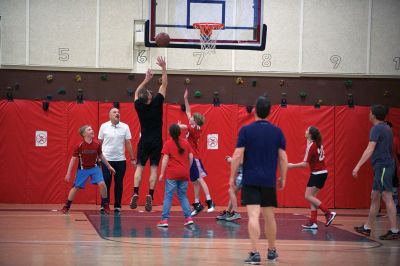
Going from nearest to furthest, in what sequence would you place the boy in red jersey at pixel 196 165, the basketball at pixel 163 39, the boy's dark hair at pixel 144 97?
1. the boy's dark hair at pixel 144 97
2. the boy in red jersey at pixel 196 165
3. the basketball at pixel 163 39

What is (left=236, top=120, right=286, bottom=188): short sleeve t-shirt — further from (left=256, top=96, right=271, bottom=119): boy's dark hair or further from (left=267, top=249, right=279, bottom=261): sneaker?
(left=267, top=249, right=279, bottom=261): sneaker

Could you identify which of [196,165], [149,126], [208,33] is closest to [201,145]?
[208,33]

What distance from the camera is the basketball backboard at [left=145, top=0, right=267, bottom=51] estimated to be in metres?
15.1

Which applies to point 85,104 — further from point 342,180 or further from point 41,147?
point 342,180

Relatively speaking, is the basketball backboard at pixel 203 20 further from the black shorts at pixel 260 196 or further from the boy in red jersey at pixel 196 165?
the black shorts at pixel 260 196

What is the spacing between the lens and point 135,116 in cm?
1755

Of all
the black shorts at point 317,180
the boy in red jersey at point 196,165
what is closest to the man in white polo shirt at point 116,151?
the boy in red jersey at point 196,165

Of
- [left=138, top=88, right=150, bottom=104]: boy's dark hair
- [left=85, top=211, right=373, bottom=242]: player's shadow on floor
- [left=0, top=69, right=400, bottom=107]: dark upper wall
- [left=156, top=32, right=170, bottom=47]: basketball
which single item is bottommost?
[left=85, top=211, right=373, bottom=242]: player's shadow on floor

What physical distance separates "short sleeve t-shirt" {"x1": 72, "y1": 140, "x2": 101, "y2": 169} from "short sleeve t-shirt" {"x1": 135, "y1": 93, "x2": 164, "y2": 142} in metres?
1.75

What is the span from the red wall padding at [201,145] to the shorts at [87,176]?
10.1 feet

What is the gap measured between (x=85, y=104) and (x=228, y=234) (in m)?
7.12

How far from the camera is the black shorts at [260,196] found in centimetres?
868

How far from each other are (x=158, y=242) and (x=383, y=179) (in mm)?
3851

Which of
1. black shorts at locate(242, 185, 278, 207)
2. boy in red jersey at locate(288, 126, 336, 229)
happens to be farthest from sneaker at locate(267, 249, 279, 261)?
boy in red jersey at locate(288, 126, 336, 229)
